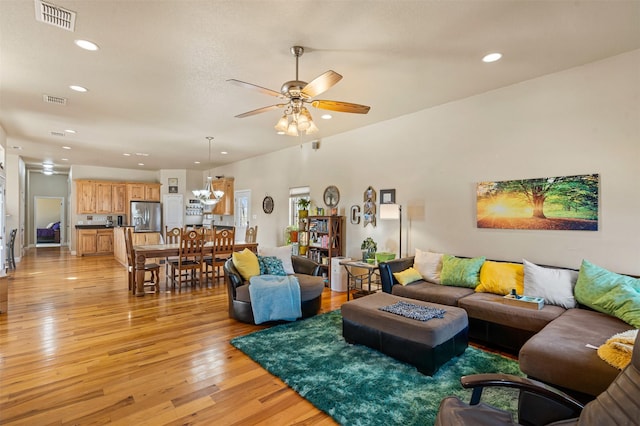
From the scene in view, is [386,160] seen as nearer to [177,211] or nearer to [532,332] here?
[532,332]

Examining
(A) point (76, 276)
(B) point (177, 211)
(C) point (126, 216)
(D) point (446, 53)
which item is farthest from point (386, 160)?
(C) point (126, 216)

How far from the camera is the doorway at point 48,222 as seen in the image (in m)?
11.9

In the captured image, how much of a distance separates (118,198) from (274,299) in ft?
29.3

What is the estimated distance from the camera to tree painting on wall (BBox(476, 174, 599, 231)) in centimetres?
323

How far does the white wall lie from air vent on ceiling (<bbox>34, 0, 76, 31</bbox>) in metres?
4.06

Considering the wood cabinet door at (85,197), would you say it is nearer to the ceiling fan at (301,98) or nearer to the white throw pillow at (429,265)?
the ceiling fan at (301,98)

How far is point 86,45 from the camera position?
278cm

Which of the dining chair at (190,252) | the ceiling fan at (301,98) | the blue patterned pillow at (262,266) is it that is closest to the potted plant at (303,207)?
the dining chair at (190,252)

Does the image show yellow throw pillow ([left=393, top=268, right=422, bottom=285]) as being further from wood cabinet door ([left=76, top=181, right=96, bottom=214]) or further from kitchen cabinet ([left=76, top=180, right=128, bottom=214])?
wood cabinet door ([left=76, top=181, right=96, bottom=214])

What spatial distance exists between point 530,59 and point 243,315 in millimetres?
4186

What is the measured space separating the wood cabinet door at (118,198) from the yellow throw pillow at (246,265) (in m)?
8.16

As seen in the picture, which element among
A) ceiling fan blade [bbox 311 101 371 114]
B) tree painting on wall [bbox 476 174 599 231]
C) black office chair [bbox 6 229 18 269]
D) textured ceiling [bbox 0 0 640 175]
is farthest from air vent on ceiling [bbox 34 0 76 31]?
black office chair [bbox 6 229 18 269]

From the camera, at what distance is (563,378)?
6.53 feet

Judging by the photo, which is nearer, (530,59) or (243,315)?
(530,59)
